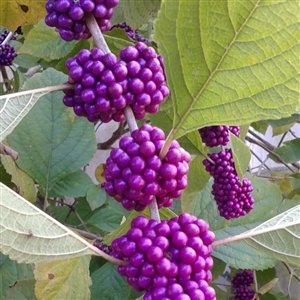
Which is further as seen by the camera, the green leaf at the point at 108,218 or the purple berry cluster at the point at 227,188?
the green leaf at the point at 108,218

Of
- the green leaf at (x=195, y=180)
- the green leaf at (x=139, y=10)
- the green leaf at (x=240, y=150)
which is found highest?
the green leaf at (x=139, y=10)

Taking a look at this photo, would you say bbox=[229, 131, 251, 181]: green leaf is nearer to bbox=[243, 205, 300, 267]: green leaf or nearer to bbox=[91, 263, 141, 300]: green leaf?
bbox=[243, 205, 300, 267]: green leaf

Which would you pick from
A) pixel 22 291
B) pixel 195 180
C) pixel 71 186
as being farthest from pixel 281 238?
pixel 71 186

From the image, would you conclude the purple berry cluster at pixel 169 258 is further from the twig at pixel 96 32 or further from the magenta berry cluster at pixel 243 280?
the magenta berry cluster at pixel 243 280

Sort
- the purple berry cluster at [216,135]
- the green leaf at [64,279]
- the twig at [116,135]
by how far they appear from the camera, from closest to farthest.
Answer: the green leaf at [64,279] < the purple berry cluster at [216,135] < the twig at [116,135]

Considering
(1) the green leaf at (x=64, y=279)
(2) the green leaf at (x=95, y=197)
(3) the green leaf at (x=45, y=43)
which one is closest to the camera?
(1) the green leaf at (x=64, y=279)

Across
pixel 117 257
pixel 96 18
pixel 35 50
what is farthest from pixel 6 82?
pixel 117 257

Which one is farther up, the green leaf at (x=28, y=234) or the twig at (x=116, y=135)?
the twig at (x=116, y=135)

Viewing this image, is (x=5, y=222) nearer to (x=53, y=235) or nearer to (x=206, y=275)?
(x=53, y=235)

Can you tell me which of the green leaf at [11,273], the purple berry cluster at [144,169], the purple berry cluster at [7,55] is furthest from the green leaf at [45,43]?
the purple berry cluster at [144,169]
